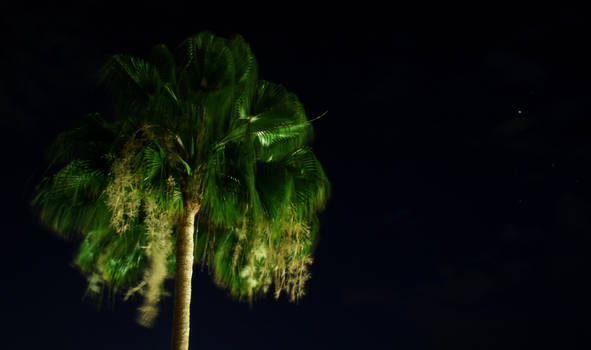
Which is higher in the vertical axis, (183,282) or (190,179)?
(190,179)

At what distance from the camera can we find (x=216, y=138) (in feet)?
34.4

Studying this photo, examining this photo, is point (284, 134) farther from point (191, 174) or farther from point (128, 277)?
point (128, 277)

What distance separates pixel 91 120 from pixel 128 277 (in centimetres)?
355

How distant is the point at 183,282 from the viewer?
32.7 ft

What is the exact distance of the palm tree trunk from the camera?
9633 millimetres

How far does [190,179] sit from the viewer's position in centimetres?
988

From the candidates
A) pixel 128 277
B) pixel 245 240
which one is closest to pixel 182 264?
pixel 245 240

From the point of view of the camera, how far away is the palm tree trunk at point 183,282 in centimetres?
963

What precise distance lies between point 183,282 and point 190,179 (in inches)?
75.2

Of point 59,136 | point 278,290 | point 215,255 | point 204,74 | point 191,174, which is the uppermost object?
point 204,74

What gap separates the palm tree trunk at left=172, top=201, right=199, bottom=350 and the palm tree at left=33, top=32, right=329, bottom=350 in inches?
0.7

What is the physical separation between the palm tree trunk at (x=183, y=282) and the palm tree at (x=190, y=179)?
0.02m

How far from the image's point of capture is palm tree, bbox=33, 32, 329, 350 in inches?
371

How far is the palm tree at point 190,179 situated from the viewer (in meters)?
9.43
